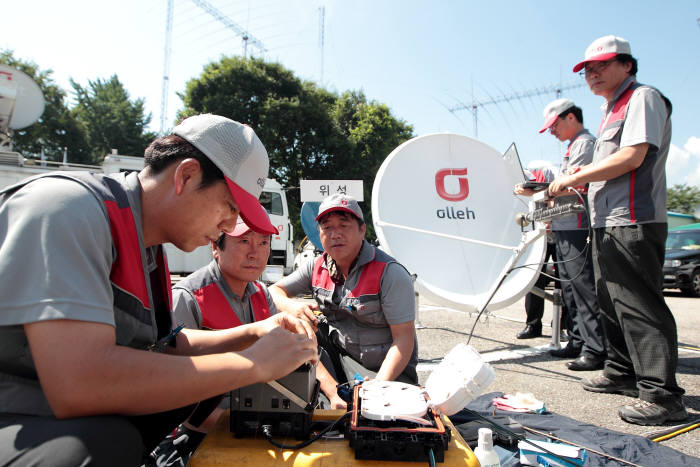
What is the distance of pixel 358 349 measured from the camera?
2.41 meters

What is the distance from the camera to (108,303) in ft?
2.92

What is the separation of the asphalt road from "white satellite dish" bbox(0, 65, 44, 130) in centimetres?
1071

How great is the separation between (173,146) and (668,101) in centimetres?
295

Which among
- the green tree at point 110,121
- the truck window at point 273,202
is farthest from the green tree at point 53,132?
the truck window at point 273,202

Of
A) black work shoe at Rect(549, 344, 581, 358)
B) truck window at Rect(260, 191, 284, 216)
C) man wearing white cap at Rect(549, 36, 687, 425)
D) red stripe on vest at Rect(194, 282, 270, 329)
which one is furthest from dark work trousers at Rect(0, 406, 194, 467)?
truck window at Rect(260, 191, 284, 216)

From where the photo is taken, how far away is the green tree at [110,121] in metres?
27.8

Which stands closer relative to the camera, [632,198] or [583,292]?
[632,198]

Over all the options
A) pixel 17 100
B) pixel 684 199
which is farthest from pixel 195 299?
pixel 684 199

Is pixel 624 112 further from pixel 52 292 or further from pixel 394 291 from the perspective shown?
pixel 52 292

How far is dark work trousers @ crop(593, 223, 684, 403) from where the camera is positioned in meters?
2.49

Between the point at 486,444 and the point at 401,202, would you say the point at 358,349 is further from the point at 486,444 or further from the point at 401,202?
the point at 401,202

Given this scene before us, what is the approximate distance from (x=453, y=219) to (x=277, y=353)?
142 inches

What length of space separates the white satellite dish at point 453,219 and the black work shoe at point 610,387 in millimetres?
1038

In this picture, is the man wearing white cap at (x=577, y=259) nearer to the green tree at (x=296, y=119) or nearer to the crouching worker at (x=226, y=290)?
the crouching worker at (x=226, y=290)
